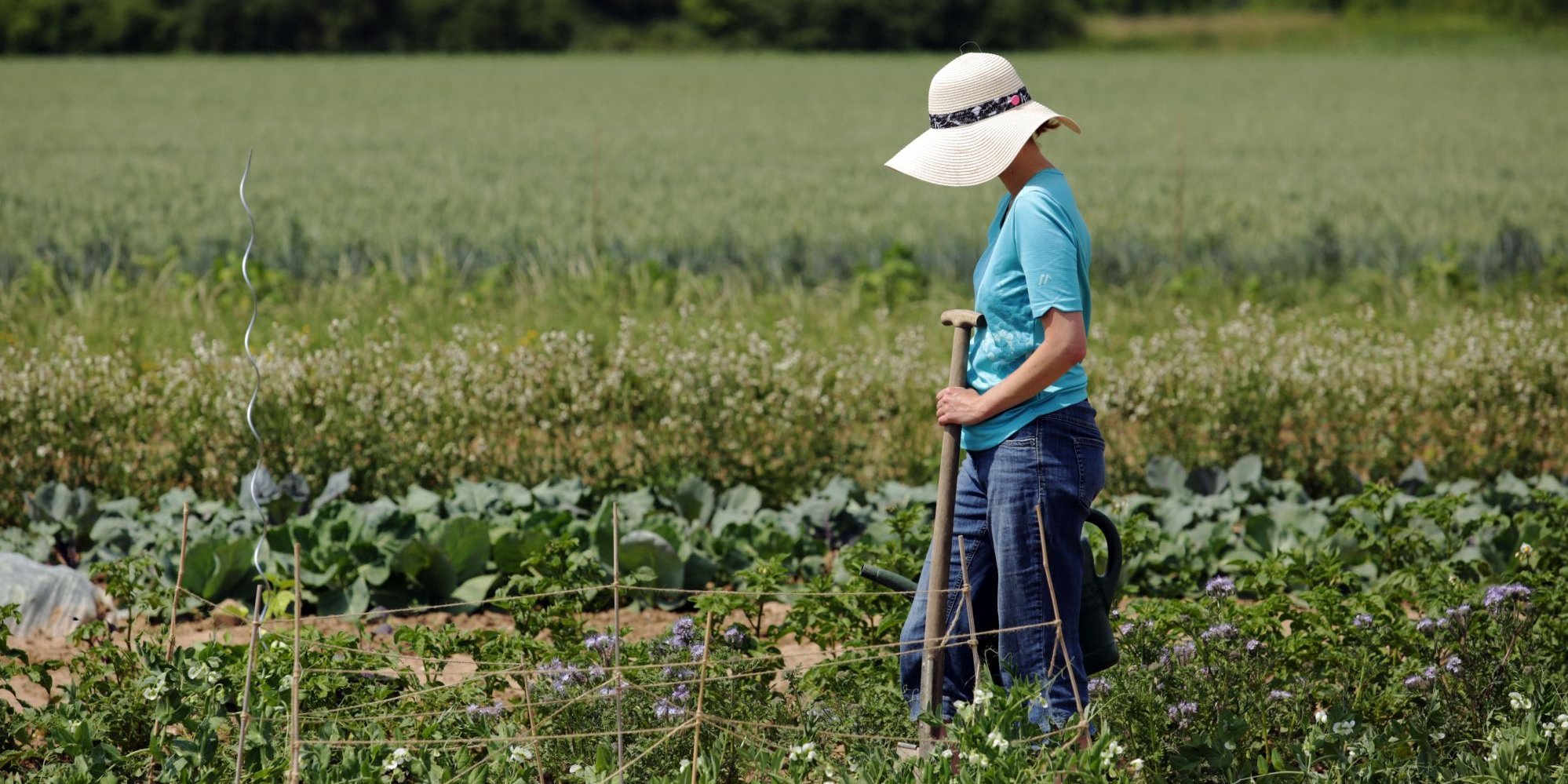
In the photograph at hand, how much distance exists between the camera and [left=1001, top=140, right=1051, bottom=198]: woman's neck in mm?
2807

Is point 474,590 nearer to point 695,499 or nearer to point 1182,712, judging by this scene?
point 695,499

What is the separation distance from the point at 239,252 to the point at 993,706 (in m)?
8.58

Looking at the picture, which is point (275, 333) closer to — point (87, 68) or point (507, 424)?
point (507, 424)

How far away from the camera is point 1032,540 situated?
287cm

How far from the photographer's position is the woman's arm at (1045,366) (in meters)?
2.65

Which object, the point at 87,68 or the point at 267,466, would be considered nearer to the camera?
the point at 267,466

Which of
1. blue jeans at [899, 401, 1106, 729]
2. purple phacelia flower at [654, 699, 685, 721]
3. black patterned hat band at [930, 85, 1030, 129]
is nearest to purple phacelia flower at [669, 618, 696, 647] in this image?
purple phacelia flower at [654, 699, 685, 721]

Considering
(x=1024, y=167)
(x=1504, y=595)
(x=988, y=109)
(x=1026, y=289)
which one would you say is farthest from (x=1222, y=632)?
(x=988, y=109)

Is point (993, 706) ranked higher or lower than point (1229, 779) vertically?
higher

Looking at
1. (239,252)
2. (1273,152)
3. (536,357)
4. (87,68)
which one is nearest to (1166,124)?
(1273,152)

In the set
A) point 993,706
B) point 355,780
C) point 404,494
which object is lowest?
point 404,494

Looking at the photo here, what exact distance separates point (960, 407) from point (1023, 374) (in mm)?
194

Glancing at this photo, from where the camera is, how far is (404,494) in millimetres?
5699

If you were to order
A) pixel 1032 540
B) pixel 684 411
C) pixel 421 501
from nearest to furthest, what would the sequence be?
1. pixel 1032 540
2. pixel 421 501
3. pixel 684 411
